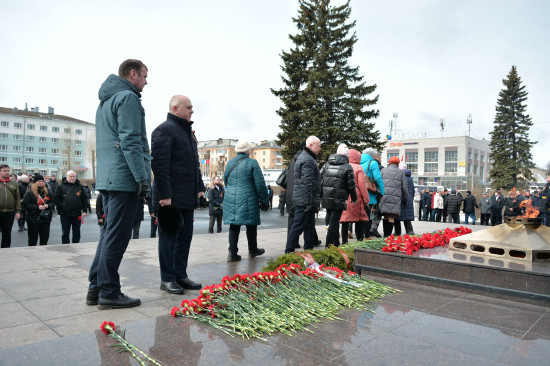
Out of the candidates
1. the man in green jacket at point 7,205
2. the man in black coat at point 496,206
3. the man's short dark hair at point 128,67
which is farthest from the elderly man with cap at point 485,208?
the man's short dark hair at point 128,67

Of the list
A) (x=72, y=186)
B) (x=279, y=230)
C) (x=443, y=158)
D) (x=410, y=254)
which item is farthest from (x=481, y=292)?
(x=443, y=158)

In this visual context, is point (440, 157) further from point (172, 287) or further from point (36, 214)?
point (172, 287)

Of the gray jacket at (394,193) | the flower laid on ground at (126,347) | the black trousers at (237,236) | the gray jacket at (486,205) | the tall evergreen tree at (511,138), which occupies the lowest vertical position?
the flower laid on ground at (126,347)

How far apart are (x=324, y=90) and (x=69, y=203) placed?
83.0ft

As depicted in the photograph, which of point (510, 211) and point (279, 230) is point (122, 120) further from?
point (510, 211)

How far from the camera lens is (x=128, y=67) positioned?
4.02m

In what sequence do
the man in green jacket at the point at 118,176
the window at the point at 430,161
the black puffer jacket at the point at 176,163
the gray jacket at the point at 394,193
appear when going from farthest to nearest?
the window at the point at 430,161, the gray jacket at the point at 394,193, the black puffer jacket at the point at 176,163, the man in green jacket at the point at 118,176

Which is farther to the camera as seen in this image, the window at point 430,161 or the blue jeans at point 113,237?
the window at point 430,161

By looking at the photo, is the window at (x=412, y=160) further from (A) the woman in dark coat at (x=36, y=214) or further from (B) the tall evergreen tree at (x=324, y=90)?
(A) the woman in dark coat at (x=36, y=214)

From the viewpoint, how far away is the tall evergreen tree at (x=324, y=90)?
31.2 m

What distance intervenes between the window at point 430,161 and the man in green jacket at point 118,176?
302ft

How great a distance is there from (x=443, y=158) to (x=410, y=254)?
89.4 m

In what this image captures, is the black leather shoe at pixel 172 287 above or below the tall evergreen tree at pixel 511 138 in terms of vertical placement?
below

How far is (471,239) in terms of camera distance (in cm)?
517
